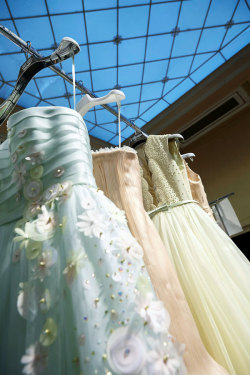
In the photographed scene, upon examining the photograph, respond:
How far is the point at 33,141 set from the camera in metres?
0.51

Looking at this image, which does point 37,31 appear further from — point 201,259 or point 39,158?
point 201,259

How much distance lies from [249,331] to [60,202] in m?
0.52

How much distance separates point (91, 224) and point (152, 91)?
2.62 metres

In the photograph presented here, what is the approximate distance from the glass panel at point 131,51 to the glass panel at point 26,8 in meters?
0.70

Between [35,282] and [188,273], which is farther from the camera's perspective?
[188,273]

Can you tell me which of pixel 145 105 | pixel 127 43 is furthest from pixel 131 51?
pixel 145 105

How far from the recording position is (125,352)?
29cm

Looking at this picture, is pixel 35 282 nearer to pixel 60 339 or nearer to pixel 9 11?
pixel 60 339

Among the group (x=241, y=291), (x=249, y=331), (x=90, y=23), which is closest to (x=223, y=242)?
(x=241, y=291)

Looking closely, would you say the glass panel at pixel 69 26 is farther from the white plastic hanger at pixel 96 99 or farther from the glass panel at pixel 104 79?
the white plastic hanger at pixel 96 99

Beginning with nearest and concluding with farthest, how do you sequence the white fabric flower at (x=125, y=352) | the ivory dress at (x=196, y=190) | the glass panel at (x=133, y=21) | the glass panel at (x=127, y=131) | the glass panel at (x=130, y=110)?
the white fabric flower at (x=125, y=352) → the ivory dress at (x=196, y=190) → the glass panel at (x=133, y=21) → the glass panel at (x=130, y=110) → the glass panel at (x=127, y=131)

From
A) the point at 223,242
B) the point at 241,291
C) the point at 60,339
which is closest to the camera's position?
the point at 60,339

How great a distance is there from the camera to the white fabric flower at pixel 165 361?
285 mm

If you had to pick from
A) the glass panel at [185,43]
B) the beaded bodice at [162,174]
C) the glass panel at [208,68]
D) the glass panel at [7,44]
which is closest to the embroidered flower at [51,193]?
the beaded bodice at [162,174]
